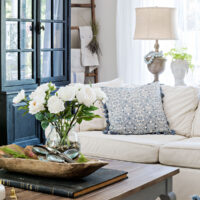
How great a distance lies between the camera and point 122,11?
5504mm

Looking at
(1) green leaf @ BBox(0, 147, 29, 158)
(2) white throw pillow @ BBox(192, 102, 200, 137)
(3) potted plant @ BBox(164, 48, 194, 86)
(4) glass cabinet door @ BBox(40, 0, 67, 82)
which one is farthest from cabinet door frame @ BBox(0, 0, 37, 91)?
(1) green leaf @ BBox(0, 147, 29, 158)

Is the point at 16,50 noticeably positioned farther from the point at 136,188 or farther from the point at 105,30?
the point at 136,188

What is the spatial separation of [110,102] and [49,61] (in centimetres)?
154

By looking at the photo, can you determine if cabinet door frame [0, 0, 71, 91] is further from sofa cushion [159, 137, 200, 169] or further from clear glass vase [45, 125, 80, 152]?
clear glass vase [45, 125, 80, 152]

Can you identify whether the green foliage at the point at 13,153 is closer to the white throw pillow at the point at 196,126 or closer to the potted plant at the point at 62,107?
the potted plant at the point at 62,107

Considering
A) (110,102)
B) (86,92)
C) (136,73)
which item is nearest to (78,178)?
(86,92)

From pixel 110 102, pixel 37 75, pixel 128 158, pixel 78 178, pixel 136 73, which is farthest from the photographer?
pixel 136 73

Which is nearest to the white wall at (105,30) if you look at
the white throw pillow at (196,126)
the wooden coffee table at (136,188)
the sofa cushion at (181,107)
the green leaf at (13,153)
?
the sofa cushion at (181,107)

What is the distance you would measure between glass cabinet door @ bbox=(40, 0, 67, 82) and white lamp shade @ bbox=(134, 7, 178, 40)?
1044 millimetres

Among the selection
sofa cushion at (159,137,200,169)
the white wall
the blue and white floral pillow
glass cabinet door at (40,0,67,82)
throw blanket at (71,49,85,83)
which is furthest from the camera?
the white wall

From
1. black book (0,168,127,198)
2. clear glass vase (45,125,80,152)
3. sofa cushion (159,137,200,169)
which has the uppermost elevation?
clear glass vase (45,125,80,152)

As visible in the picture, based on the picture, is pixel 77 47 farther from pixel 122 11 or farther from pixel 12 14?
pixel 12 14

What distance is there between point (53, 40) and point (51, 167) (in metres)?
2.92

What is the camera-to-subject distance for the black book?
73.9 inches
